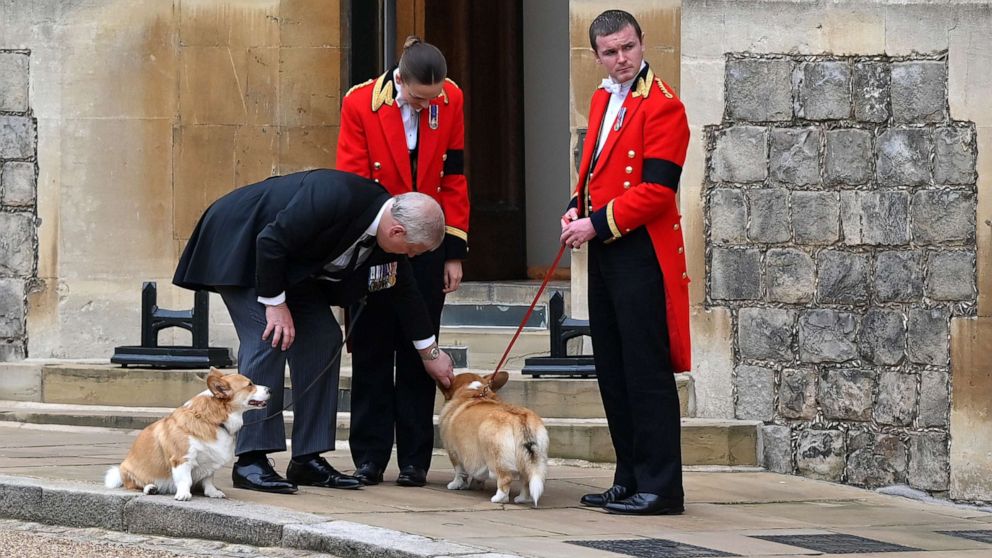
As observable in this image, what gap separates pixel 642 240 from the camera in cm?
627

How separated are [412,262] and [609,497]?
1.20 m

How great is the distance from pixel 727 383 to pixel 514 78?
314 centimetres

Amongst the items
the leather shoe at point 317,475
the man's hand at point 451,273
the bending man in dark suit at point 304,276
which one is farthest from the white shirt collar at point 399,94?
the leather shoe at point 317,475

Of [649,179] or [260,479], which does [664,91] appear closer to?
[649,179]

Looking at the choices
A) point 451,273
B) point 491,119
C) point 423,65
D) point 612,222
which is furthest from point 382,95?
point 491,119

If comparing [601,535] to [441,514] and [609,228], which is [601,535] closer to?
[441,514]

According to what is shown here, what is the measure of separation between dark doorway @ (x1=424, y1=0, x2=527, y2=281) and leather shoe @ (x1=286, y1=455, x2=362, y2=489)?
158 inches

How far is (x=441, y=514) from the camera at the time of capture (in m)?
5.96

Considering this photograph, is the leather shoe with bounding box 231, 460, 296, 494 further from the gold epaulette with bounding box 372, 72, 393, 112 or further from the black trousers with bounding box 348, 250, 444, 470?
the gold epaulette with bounding box 372, 72, 393, 112

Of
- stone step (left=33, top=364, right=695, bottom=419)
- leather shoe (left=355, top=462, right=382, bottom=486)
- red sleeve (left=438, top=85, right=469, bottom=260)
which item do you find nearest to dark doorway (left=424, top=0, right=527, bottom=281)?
stone step (left=33, top=364, right=695, bottom=419)

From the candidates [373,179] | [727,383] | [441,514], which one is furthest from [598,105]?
[727,383]

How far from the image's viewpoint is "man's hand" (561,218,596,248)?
20.5ft

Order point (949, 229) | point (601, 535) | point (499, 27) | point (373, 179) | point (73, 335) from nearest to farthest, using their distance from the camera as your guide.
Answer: point (601, 535) < point (373, 179) < point (949, 229) < point (73, 335) < point (499, 27)

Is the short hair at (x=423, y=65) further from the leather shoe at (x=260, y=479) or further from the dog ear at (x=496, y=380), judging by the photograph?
the leather shoe at (x=260, y=479)
